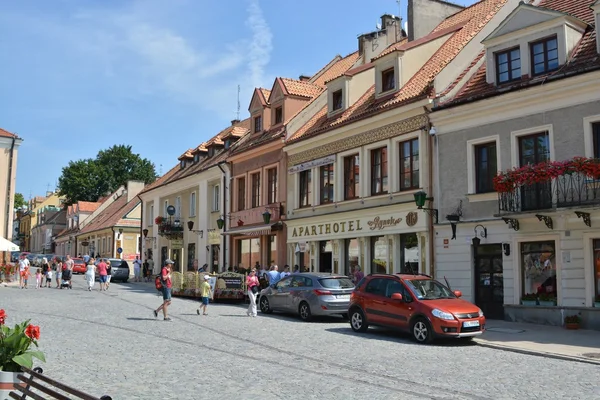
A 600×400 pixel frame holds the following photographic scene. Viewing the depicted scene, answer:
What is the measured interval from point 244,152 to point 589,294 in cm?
2008

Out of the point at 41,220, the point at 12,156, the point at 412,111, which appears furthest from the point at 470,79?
the point at 41,220

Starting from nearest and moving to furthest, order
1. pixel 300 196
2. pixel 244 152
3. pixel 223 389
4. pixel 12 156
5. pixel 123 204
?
1. pixel 223 389
2. pixel 300 196
3. pixel 244 152
4. pixel 12 156
5. pixel 123 204

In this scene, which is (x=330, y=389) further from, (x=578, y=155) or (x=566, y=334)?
(x=578, y=155)

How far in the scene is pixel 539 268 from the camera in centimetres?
1841

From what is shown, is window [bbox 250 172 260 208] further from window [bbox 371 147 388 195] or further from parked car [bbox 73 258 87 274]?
parked car [bbox 73 258 87 274]

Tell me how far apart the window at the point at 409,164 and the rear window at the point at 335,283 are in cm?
454

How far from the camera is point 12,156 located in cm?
3869

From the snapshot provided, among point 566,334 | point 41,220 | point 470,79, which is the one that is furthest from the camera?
point 41,220

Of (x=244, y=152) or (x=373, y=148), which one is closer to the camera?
(x=373, y=148)

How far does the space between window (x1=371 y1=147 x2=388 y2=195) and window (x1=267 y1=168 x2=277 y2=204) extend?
764 centimetres

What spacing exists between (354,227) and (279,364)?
45.6ft

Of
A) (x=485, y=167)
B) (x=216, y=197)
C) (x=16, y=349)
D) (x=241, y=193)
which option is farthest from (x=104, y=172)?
(x=16, y=349)

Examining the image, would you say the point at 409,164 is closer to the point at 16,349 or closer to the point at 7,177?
the point at 16,349

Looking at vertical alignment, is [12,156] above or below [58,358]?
above
